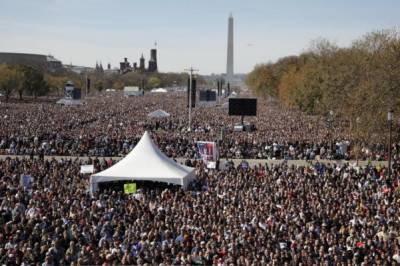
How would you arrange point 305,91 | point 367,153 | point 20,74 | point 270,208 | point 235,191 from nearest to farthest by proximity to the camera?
point 270,208 < point 235,191 < point 367,153 < point 305,91 < point 20,74

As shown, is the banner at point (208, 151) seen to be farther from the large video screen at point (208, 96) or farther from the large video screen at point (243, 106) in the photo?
the large video screen at point (208, 96)

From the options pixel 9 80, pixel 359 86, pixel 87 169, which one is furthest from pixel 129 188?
pixel 9 80

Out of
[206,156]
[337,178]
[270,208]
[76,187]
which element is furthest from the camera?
[206,156]

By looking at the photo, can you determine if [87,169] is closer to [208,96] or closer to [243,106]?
[243,106]

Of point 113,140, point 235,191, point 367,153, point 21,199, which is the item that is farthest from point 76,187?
point 367,153

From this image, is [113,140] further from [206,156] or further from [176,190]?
[176,190]
